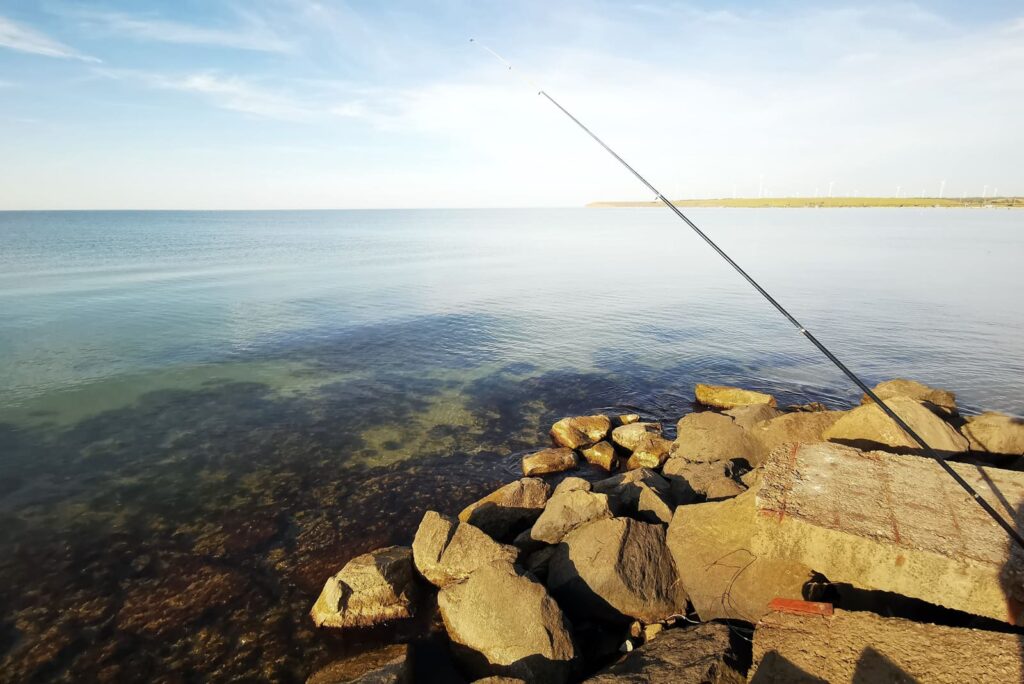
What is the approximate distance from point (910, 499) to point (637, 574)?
3166 millimetres

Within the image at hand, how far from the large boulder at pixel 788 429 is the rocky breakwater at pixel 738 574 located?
0.05 meters

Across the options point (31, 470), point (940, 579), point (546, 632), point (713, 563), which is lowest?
point (31, 470)

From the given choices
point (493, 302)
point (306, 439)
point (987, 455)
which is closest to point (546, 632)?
point (987, 455)

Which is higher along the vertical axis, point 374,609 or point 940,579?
point 940,579

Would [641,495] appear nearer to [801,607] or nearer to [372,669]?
[801,607]

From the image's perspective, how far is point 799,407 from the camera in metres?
15.0

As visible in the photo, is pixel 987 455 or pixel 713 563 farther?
pixel 987 455

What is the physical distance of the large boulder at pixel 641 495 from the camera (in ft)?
26.5

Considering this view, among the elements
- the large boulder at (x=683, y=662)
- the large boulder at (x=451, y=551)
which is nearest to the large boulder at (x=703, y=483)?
the large boulder at (x=683, y=662)

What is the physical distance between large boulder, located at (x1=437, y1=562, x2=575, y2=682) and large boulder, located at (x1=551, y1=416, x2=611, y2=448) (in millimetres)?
6319

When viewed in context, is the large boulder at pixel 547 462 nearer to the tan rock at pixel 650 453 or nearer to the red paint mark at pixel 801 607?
the tan rock at pixel 650 453

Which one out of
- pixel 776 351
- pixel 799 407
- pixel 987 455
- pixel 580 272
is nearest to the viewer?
pixel 987 455

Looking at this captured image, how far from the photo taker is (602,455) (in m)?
12.1

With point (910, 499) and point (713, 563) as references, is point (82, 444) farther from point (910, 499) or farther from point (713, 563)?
point (910, 499)
